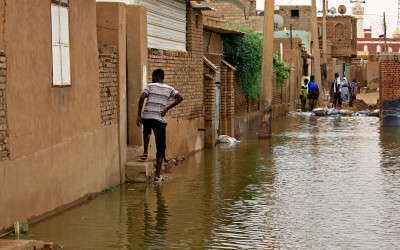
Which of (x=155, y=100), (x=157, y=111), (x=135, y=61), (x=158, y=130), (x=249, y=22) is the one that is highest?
(x=249, y=22)

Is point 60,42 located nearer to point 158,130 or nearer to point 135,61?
point 158,130

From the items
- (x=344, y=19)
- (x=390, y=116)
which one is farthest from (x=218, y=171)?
(x=344, y=19)

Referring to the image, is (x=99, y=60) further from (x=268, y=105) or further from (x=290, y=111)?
(x=290, y=111)

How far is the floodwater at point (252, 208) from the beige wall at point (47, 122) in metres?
0.33

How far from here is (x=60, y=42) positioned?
11156 millimetres

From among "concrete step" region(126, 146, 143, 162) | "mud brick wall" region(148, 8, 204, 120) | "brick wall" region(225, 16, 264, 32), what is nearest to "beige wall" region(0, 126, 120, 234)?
"concrete step" region(126, 146, 143, 162)

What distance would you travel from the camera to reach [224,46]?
86.2ft

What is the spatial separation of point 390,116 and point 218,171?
1555 cm

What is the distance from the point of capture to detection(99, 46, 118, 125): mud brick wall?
13.1 metres

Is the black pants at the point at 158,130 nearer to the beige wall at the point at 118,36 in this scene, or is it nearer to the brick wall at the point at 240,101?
the beige wall at the point at 118,36

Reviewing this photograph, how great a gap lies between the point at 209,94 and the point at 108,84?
8.15 m

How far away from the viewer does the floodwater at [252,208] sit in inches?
355

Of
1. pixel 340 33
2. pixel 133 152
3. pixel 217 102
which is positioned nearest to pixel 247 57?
pixel 217 102

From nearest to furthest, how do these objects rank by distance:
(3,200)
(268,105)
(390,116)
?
(3,200)
(268,105)
(390,116)
